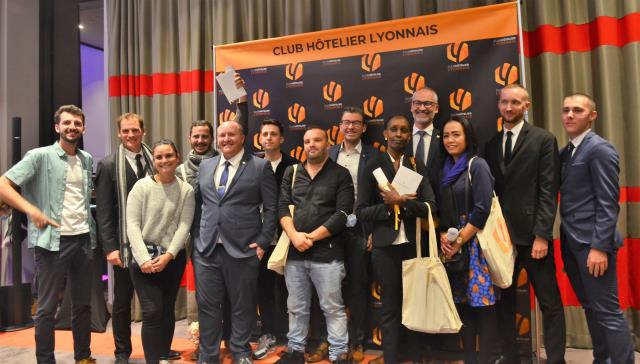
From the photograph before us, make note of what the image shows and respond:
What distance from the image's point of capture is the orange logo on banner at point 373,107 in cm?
377

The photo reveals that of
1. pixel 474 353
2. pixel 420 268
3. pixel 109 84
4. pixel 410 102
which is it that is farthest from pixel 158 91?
pixel 474 353

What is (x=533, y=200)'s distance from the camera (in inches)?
112

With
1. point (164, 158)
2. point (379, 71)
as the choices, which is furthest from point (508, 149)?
point (164, 158)

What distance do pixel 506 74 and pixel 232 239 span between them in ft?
7.71

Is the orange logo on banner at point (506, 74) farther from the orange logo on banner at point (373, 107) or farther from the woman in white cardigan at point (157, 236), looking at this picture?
the woman in white cardigan at point (157, 236)

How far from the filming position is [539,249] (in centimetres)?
281

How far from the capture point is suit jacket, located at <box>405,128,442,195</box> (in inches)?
122

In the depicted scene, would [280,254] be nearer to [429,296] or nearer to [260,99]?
[429,296]

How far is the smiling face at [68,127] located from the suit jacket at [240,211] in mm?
963

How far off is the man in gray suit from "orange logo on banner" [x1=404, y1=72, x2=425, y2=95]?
53.7 inches

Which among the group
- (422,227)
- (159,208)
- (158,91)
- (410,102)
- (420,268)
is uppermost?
(158,91)

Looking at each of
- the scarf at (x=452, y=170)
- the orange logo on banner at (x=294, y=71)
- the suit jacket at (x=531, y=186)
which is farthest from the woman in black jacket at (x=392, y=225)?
the orange logo on banner at (x=294, y=71)

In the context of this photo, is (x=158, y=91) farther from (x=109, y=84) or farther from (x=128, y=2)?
(x=128, y=2)

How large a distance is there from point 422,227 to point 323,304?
0.87 meters
